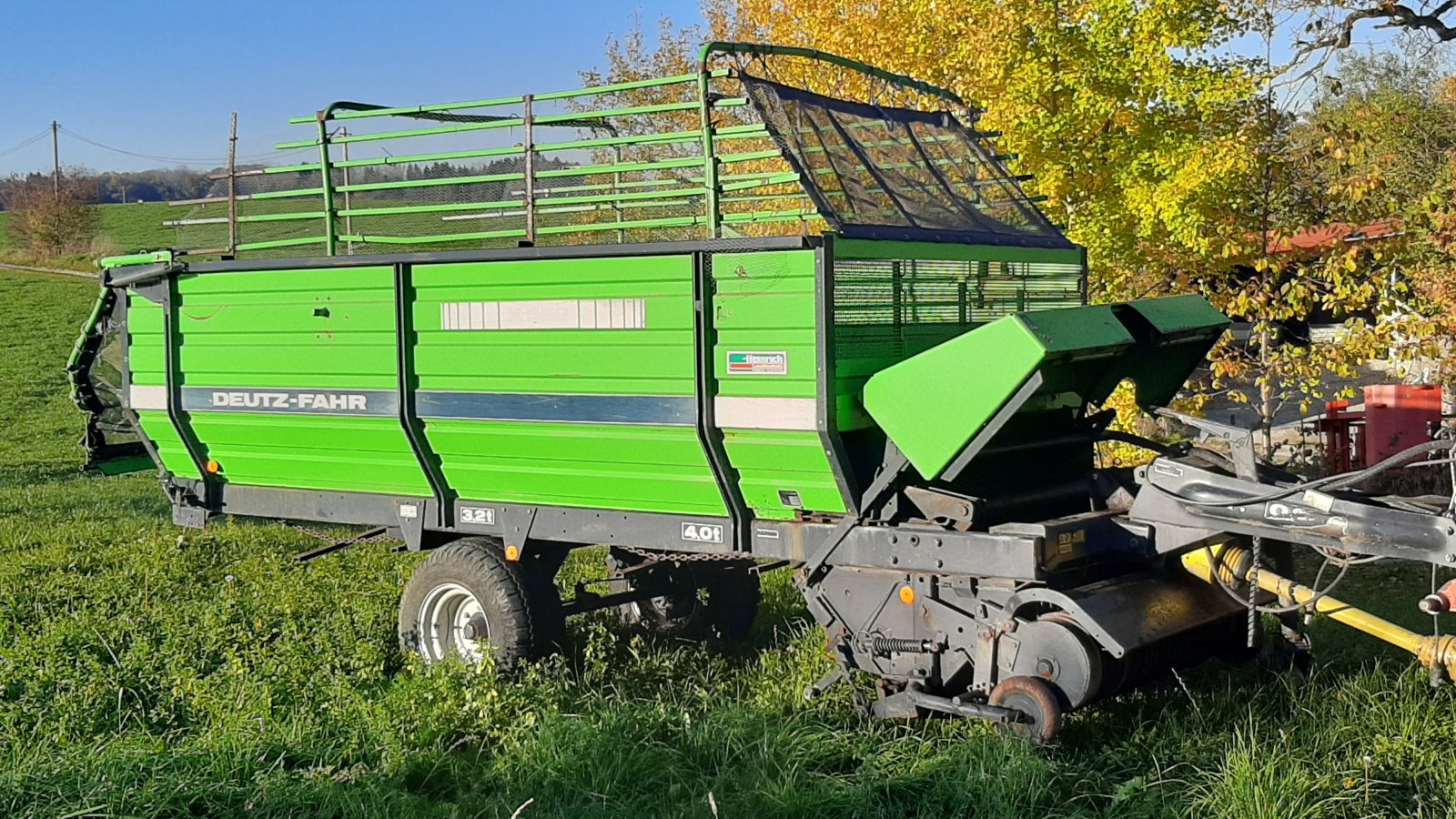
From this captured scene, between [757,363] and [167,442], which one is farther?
[167,442]

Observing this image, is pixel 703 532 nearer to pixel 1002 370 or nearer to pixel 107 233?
pixel 1002 370

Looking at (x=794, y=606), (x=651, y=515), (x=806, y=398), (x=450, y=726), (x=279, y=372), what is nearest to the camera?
(x=806, y=398)

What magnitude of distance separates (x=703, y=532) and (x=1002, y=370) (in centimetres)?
173

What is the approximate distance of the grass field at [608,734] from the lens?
201 inches

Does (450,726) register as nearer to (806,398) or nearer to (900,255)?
(806,398)

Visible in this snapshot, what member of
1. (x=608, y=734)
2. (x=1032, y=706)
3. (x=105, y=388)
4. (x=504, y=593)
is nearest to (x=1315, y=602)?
(x=1032, y=706)

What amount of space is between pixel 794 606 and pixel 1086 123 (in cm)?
445

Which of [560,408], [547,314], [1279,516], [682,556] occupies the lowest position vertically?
[682,556]

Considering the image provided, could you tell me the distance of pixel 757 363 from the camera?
5914 mm

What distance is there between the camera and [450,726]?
20.1 ft

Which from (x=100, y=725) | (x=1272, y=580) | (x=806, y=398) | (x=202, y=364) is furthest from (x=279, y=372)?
(x=1272, y=580)

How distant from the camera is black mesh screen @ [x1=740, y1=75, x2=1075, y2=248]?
19.9 feet

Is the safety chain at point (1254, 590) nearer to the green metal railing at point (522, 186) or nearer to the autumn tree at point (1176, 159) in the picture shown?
the green metal railing at point (522, 186)

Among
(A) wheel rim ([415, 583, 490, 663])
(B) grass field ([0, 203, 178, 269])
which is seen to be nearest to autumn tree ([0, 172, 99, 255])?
(B) grass field ([0, 203, 178, 269])
